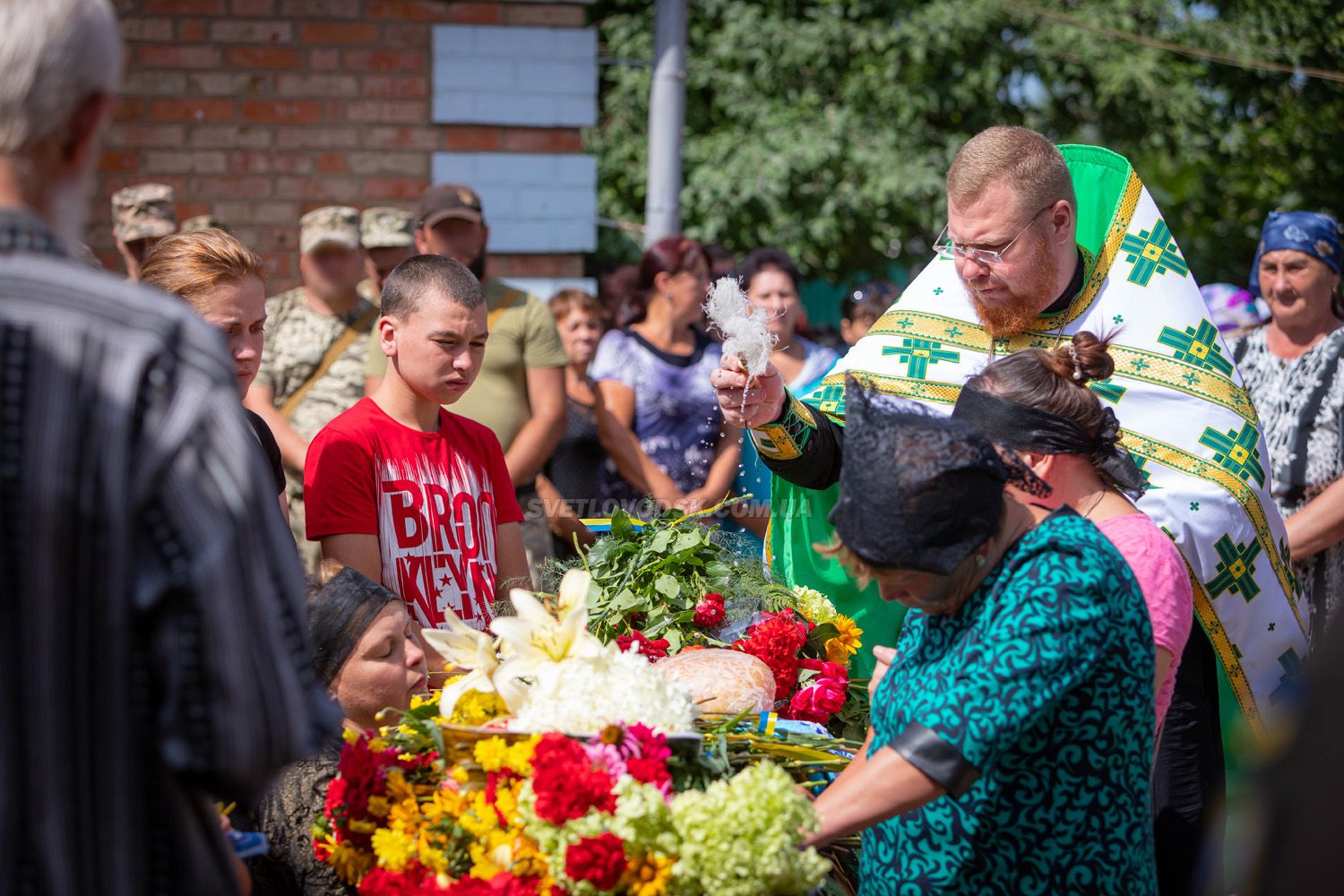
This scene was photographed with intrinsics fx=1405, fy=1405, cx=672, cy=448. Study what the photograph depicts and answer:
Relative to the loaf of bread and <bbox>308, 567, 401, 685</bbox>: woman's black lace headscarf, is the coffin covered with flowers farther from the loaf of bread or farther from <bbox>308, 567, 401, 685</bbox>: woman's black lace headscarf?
<bbox>308, 567, 401, 685</bbox>: woman's black lace headscarf

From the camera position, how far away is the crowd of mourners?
153cm

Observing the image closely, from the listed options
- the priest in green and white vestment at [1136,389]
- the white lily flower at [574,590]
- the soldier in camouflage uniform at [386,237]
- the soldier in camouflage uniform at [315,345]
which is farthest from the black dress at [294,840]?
the soldier in camouflage uniform at [386,237]

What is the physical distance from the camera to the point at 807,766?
8.46 feet

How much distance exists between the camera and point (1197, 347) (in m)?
3.65

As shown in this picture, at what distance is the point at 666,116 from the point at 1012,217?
479cm

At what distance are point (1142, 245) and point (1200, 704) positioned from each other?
1.21 metres

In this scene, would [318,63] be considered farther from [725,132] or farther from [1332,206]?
[1332,206]

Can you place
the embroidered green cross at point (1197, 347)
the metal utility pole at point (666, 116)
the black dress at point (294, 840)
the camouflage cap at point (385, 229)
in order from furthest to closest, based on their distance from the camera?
the metal utility pole at point (666, 116)
the camouflage cap at point (385, 229)
the embroidered green cross at point (1197, 347)
the black dress at point (294, 840)

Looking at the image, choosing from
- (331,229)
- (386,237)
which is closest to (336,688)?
(331,229)

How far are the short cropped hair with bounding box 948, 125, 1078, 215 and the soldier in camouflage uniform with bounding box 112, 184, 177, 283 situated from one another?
3.44 metres

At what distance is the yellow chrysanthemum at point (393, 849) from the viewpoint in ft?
7.67

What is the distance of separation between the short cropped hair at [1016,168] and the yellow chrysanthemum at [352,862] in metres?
2.16

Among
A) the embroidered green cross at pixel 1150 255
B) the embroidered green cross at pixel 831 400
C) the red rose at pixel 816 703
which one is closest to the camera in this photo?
the red rose at pixel 816 703

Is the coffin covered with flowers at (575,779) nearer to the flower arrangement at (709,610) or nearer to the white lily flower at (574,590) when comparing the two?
the white lily flower at (574,590)
